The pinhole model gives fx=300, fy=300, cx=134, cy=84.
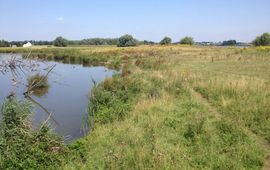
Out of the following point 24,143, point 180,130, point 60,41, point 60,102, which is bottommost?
point 60,102

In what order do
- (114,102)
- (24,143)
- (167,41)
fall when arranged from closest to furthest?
(24,143) → (114,102) → (167,41)

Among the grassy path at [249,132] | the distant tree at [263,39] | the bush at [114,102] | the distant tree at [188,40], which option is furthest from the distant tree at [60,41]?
the grassy path at [249,132]

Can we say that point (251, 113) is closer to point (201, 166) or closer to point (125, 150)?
point (201, 166)

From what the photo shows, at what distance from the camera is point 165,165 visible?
6.17 metres

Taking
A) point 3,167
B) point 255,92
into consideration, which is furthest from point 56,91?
point 3,167

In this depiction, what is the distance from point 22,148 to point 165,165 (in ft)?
10.7

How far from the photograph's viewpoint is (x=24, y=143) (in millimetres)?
6977

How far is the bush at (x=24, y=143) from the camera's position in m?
6.52

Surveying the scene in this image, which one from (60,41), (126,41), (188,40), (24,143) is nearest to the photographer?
(24,143)

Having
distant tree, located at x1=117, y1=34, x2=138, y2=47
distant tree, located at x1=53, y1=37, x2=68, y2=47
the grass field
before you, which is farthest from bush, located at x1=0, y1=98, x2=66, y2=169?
distant tree, located at x1=53, y1=37, x2=68, y2=47

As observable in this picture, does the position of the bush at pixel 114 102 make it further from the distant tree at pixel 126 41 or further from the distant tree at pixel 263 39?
the distant tree at pixel 126 41

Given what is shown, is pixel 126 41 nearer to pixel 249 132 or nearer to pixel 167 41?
pixel 167 41

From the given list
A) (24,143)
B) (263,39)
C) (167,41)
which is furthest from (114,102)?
(167,41)

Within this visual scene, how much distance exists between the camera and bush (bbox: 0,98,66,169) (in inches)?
257
